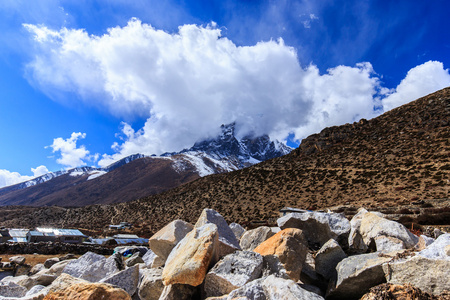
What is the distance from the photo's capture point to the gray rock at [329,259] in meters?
4.89

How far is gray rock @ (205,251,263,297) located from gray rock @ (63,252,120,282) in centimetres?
417

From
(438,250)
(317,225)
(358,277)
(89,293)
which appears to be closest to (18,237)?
(89,293)

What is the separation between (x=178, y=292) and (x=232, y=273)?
1100 millimetres

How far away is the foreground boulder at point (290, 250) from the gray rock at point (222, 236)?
30.0 inches

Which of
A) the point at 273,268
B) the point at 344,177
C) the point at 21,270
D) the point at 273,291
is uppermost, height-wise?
the point at 344,177

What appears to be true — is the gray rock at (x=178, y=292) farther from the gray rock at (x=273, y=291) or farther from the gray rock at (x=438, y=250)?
the gray rock at (x=438, y=250)

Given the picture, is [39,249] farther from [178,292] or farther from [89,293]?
[89,293]

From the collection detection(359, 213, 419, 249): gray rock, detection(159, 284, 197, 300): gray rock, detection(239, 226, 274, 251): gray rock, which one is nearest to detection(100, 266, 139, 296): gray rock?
detection(159, 284, 197, 300): gray rock

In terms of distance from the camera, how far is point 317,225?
711 cm

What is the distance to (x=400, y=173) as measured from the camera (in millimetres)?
30484

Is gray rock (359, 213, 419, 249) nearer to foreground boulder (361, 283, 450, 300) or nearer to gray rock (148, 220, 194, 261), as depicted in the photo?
foreground boulder (361, 283, 450, 300)

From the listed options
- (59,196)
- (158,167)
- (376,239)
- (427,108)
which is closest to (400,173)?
(427,108)

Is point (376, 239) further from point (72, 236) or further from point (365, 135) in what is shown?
point (365, 135)

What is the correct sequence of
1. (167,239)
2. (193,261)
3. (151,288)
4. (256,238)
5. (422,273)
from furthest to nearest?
(256,238)
(167,239)
(151,288)
(193,261)
(422,273)
